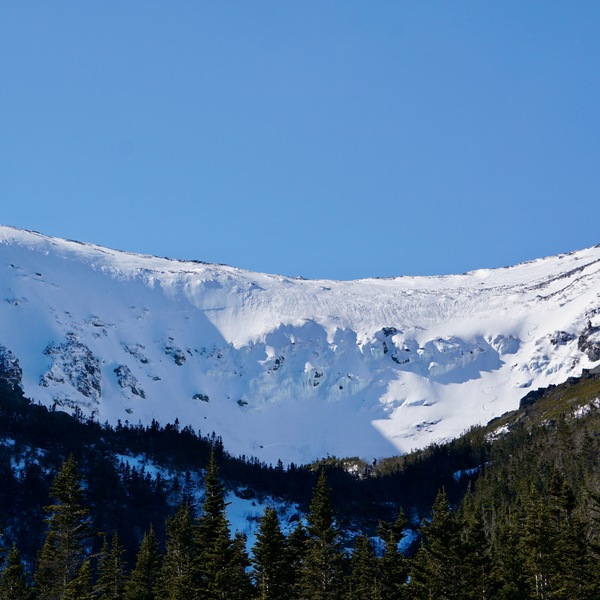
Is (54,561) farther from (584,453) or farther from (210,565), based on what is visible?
(584,453)

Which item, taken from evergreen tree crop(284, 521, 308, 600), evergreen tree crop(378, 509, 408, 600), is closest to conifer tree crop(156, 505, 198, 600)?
evergreen tree crop(284, 521, 308, 600)

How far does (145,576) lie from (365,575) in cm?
2464

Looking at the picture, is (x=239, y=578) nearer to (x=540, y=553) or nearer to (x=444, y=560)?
(x=444, y=560)

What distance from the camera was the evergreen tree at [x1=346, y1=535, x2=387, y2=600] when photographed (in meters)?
57.1

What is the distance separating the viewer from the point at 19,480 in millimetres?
189875

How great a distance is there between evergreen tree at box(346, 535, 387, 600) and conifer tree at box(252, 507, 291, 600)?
225 inches

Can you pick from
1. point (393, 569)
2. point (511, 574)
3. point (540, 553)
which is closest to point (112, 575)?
point (393, 569)

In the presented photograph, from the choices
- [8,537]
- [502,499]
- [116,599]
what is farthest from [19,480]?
[116,599]

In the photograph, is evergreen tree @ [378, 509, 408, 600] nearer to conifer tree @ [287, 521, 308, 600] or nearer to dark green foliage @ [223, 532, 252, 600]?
conifer tree @ [287, 521, 308, 600]

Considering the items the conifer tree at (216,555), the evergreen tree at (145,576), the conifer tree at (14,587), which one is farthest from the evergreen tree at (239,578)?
the evergreen tree at (145,576)

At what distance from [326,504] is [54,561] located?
19.7 meters

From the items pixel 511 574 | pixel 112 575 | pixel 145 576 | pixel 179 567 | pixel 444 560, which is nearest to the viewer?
pixel 444 560

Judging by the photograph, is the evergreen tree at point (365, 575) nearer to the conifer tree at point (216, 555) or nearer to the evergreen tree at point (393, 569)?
the evergreen tree at point (393, 569)

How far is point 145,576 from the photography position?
7469 centimetres
